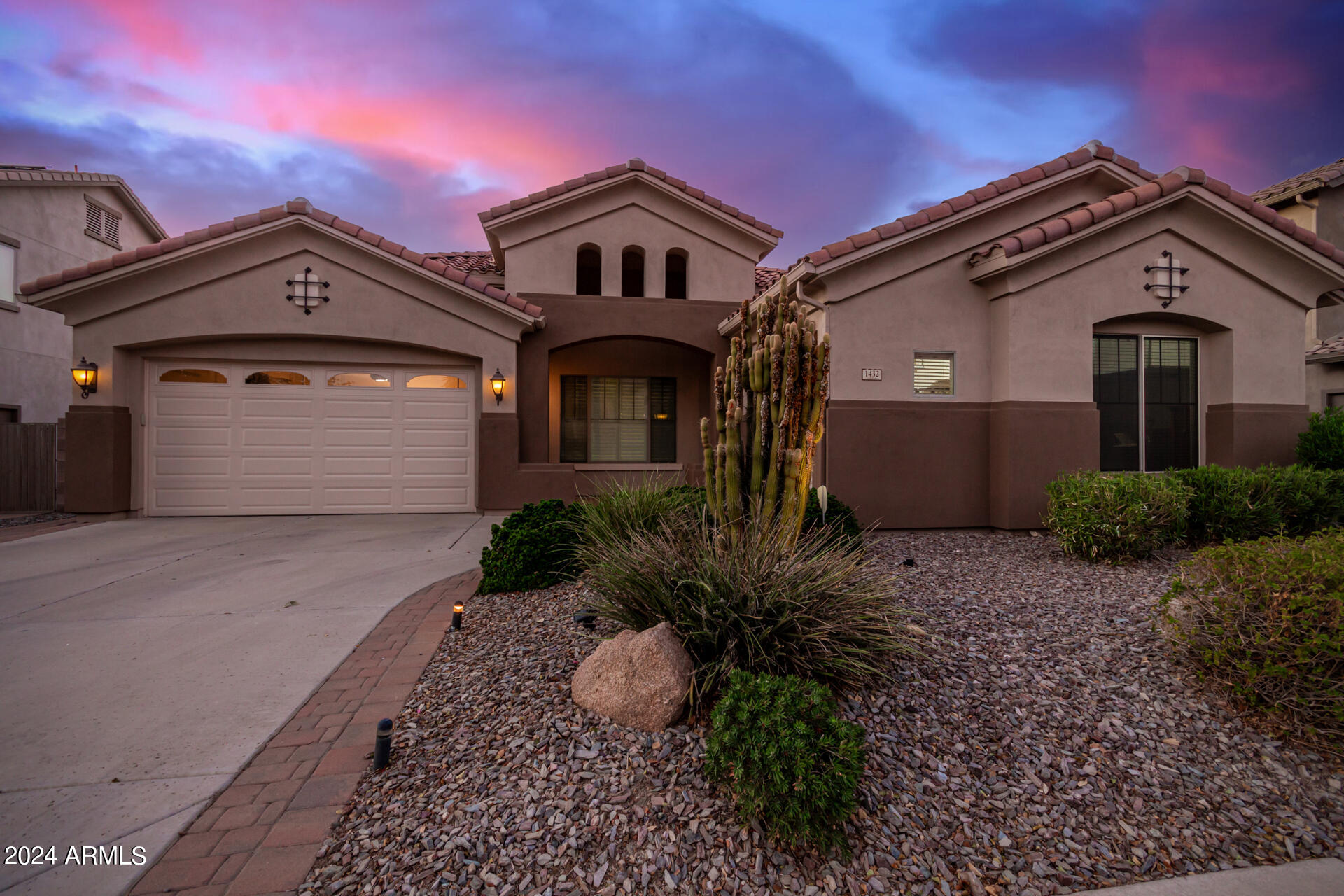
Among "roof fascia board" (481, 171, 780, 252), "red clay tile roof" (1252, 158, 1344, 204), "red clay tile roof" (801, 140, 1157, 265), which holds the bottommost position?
"red clay tile roof" (801, 140, 1157, 265)

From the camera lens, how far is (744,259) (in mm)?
12938

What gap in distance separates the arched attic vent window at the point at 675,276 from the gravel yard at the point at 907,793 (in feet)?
35.9

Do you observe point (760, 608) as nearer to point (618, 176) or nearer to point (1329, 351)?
point (618, 176)

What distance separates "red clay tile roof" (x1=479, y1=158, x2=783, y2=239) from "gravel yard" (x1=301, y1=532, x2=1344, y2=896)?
10.3 m

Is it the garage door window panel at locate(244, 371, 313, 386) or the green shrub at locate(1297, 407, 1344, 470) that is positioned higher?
the garage door window panel at locate(244, 371, 313, 386)

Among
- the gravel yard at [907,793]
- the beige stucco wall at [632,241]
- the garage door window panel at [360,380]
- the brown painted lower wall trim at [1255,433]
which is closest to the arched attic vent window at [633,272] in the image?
the beige stucco wall at [632,241]

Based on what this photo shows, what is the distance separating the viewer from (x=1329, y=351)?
540 inches

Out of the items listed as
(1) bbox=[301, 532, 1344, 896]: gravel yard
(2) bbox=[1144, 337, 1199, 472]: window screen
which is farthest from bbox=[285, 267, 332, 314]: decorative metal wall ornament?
(2) bbox=[1144, 337, 1199, 472]: window screen

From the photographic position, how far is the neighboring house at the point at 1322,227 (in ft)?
45.6

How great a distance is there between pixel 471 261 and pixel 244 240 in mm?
5232

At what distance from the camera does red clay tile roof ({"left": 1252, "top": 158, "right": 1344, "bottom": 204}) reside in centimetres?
1491

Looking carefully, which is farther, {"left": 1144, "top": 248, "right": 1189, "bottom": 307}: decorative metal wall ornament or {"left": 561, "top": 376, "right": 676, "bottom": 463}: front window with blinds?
{"left": 561, "top": 376, "right": 676, "bottom": 463}: front window with blinds

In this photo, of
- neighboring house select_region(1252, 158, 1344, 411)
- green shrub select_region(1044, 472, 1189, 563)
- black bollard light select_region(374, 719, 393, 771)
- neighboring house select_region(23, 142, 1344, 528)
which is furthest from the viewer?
neighboring house select_region(1252, 158, 1344, 411)

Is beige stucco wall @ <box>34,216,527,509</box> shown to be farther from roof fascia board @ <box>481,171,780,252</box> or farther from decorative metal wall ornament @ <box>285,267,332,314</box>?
roof fascia board @ <box>481,171,780,252</box>
